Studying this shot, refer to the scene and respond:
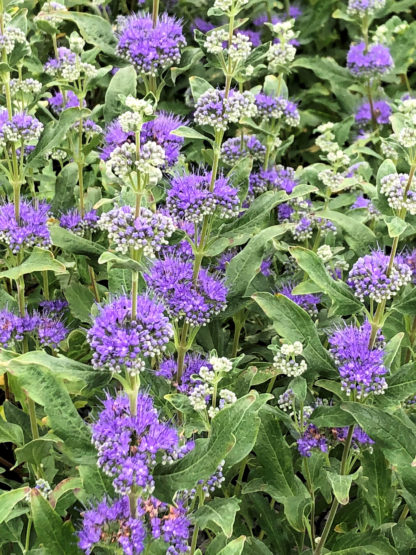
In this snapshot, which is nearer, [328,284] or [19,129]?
[328,284]

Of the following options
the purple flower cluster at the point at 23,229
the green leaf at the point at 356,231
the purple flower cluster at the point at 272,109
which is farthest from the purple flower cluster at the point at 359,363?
the purple flower cluster at the point at 272,109

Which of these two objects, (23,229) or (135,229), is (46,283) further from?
(135,229)

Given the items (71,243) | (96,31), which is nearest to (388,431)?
(71,243)

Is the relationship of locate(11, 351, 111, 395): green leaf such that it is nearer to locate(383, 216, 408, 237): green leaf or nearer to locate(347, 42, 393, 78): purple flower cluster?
locate(383, 216, 408, 237): green leaf

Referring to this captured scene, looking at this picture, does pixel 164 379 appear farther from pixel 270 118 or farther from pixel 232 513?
pixel 270 118

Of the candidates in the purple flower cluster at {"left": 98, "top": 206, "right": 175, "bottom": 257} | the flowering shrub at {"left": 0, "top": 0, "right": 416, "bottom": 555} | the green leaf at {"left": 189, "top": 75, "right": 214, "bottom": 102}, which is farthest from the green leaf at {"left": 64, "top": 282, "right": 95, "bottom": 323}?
the purple flower cluster at {"left": 98, "top": 206, "right": 175, "bottom": 257}

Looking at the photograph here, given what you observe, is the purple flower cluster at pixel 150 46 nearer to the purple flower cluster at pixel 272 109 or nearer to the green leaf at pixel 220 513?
the purple flower cluster at pixel 272 109
